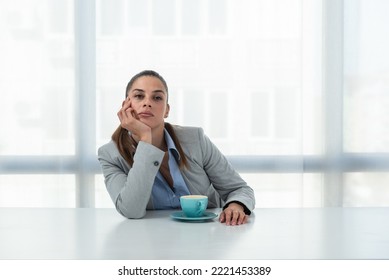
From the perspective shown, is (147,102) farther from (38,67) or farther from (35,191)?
(35,191)

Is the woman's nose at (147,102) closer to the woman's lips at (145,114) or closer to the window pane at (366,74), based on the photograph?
the woman's lips at (145,114)

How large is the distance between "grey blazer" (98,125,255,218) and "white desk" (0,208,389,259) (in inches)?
2.6

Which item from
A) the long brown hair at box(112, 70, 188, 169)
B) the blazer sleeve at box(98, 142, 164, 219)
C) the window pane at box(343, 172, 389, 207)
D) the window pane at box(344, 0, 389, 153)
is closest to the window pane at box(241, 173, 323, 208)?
the window pane at box(343, 172, 389, 207)

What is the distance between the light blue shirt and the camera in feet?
5.82

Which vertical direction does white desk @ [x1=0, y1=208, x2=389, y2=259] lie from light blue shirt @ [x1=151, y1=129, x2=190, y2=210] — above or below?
below

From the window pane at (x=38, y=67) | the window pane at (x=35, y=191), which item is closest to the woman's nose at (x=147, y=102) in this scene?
the window pane at (x=38, y=67)

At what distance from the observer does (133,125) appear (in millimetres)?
1726

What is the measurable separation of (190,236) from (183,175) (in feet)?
1.85

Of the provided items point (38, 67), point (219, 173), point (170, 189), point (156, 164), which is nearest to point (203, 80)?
point (38, 67)

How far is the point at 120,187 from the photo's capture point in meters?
1.66

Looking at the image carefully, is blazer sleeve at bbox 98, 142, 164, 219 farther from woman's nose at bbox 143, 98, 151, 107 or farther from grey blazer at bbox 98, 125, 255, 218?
woman's nose at bbox 143, 98, 151, 107

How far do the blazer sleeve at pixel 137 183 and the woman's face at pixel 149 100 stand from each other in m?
0.19

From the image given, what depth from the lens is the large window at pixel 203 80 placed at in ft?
9.92
